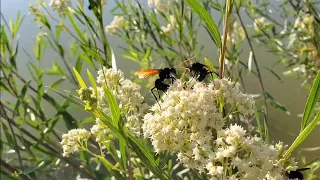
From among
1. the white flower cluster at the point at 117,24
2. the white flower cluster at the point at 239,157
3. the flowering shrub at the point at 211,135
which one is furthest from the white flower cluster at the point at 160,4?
the white flower cluster at the point at 239,157

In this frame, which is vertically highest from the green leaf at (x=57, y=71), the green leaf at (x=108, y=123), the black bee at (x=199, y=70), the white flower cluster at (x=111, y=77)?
the green leaf at (x=57, y=71)

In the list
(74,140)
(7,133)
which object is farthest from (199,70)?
(7,133)

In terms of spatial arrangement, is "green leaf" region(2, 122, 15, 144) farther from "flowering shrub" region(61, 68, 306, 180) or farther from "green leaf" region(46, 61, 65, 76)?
"flowering shrub" region(61, 68, 306, 180)

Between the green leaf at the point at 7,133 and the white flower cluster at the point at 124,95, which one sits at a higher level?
the white flower cluster at the point at 124,95

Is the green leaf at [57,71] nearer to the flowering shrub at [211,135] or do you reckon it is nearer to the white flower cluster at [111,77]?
the white flower cluster at [111,77]

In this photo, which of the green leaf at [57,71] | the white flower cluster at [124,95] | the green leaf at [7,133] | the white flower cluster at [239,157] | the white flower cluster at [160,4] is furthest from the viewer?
the green leaf at [57,71]

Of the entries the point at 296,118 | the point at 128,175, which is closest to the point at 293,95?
the point at 296,118

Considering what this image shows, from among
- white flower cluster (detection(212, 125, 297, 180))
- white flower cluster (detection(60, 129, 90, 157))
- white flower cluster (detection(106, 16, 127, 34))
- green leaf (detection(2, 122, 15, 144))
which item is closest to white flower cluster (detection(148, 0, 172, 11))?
white flower cluster (detection(106, 16, 127, 34))

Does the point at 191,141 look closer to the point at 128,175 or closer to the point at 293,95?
the point at 128,175
